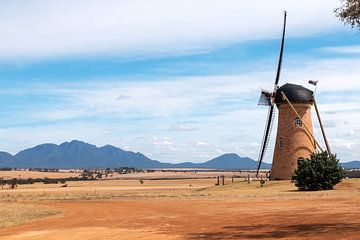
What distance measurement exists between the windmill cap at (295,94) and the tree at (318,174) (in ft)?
39.1

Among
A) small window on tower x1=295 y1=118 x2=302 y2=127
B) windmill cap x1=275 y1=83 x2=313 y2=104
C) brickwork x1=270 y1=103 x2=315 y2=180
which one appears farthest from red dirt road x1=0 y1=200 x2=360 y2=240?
windmill cap x1=275 y1=83 x2=313 y2=104

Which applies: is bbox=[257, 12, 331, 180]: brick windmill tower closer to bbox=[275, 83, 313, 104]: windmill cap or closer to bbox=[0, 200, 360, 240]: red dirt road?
bbox=[275, 83, 313, 104]: windmill cap

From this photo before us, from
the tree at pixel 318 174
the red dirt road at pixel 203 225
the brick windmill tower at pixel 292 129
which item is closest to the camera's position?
the red dirt road at pixel 203 225

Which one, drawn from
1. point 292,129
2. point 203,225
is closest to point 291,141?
point 292,129

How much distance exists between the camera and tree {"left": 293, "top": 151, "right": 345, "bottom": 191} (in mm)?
54281

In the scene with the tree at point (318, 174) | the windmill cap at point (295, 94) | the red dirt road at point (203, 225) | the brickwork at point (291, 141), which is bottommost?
the red dirt road at point (203, 225)

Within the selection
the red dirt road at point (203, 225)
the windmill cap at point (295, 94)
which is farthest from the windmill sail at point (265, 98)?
the red dirt road at point (203, 225)

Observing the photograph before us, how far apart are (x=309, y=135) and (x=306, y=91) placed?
5.08m

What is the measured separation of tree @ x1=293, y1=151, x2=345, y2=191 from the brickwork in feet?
33.3

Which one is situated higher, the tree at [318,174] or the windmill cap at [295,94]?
the windmill cap at [295,94]

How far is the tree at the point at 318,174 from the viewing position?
5428 centimetres

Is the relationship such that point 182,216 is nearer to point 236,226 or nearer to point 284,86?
point 236,226

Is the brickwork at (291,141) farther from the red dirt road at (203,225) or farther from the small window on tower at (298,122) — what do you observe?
the red dirt road at (203,225)

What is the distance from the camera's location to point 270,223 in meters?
25.0
